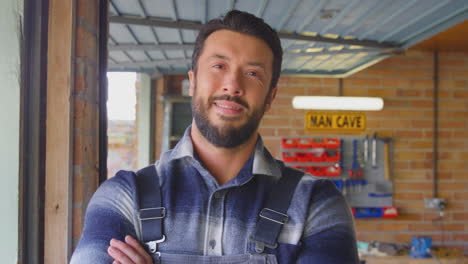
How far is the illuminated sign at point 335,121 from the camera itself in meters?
3.91

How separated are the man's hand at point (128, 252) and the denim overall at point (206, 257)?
0.11 feet

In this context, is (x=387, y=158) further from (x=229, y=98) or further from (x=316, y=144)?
(x=229, y=98)

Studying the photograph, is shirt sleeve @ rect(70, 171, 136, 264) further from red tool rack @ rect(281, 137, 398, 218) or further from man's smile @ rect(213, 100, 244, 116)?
red tool rack @ rect(281, 137, 398, 218)

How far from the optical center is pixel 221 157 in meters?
1.33

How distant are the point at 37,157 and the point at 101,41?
0.52 m

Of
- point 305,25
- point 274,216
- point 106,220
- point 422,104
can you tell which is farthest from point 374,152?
point 106,220

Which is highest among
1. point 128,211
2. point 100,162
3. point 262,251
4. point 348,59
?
point 348,59

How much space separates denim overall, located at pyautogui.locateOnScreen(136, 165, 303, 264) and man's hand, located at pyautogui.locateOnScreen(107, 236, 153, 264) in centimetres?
3

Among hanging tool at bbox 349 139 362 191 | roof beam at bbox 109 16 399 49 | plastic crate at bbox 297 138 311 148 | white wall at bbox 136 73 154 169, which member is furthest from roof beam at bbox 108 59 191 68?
hanging tool at bbox 349 139 362 191

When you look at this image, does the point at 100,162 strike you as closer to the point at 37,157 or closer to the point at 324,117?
the point at 37,157

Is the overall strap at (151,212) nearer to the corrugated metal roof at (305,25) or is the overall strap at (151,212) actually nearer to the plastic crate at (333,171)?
the corrugated metal roof at (305,25)

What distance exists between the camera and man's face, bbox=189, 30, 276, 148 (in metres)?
1.25

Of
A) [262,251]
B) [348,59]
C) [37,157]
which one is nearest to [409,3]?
[348,59]

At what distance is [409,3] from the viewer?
2162 millimetres
